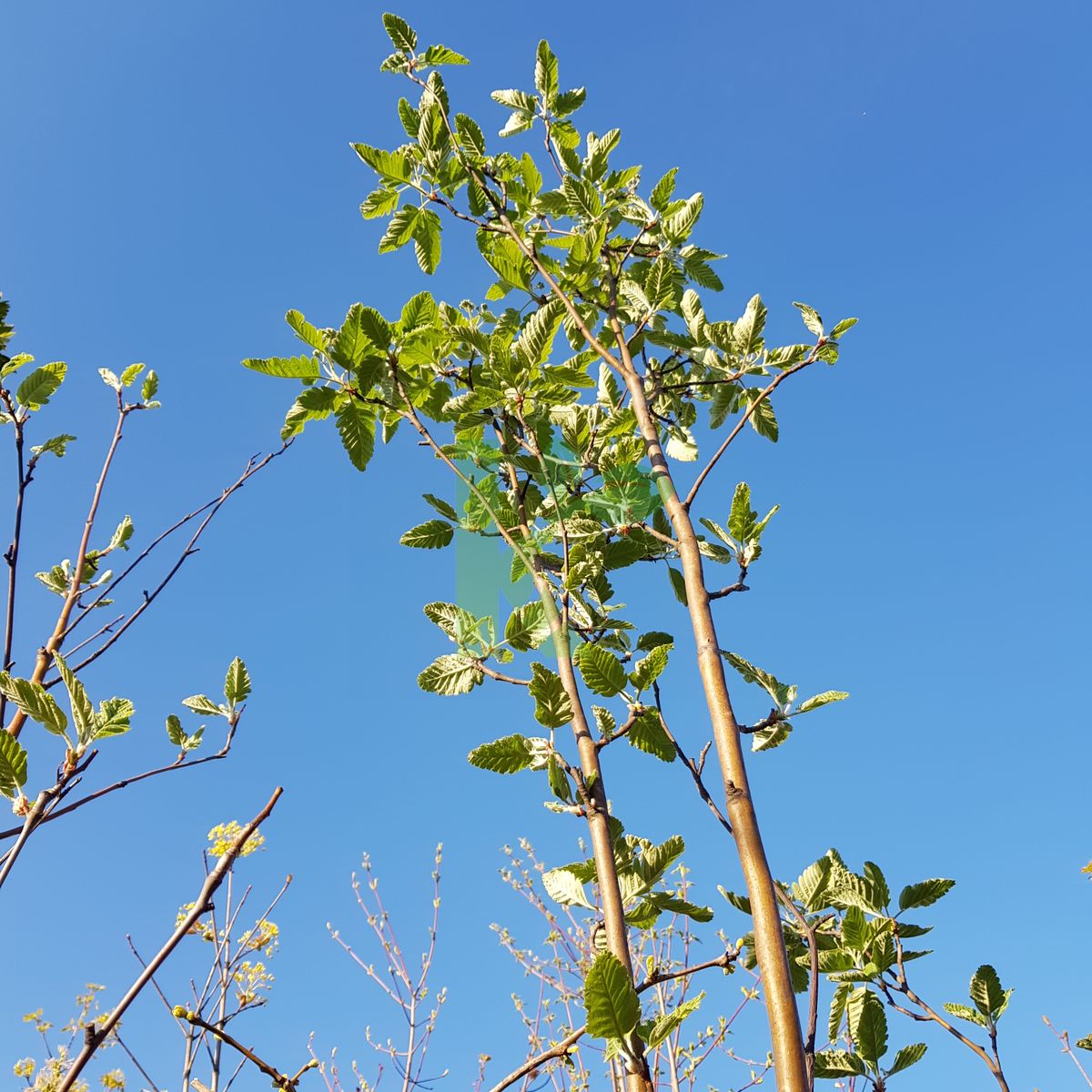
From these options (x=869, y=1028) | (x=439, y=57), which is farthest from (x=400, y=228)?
(x=869, y=1028)

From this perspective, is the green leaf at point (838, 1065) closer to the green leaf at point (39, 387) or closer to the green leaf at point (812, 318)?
the green leaf at point (812, 318)

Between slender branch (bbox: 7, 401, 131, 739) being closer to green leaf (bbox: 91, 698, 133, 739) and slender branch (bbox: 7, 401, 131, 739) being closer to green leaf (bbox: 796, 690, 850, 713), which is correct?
green leaf (bbox: 91, 698, 133, 739)

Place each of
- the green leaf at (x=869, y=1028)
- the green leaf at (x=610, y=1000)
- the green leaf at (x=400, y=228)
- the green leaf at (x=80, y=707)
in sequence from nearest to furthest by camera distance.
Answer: the green leaf at (x=610, y=1000) < the green leaf at (x=80, y=707) < the green leaf at (x=869, y=1028) < the green leaf at (x=400, y=228)

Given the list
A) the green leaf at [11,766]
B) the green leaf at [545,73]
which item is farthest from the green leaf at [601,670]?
the green leaf at [545,73]

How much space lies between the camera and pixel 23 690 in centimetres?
106

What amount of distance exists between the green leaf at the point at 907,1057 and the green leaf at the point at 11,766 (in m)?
1.28

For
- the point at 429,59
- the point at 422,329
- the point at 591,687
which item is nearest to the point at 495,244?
the point at 422,329

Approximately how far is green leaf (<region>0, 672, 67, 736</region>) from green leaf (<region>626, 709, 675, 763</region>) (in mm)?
849

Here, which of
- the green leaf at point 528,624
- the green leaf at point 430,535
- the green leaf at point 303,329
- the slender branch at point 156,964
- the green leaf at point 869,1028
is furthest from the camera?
the green leaf at point 430,535

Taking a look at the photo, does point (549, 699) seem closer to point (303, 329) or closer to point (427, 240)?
point (303, 329)

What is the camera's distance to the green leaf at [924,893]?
4.34 ft

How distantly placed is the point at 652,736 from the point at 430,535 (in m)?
0.76

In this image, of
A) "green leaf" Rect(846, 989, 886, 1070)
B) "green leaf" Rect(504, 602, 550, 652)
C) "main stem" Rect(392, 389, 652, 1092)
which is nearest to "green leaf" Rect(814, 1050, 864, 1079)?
"green leaf" Rect(846, 989, 886, 1070)

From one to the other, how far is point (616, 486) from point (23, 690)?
1.15m
